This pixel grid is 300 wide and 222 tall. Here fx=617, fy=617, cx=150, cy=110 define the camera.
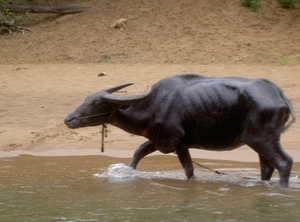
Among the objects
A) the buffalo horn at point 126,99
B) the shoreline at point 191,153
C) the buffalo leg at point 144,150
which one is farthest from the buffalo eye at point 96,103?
the shoreline at point 191,153

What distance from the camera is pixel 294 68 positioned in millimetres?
14641

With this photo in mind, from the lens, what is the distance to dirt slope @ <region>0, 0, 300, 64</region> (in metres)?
16.5

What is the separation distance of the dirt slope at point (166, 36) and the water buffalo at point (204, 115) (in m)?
7.98

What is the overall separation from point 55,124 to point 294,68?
6158mm

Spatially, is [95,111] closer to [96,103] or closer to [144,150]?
[96,103]

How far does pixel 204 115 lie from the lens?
773cm

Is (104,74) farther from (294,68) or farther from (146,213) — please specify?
(146,213)

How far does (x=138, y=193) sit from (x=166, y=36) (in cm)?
1133

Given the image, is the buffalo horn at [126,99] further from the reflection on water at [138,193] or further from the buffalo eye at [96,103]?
the reflection on water at [138,193]

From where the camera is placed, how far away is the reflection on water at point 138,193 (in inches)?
247

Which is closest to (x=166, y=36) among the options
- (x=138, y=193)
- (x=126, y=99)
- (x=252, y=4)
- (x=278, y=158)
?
(x=252, y=4)

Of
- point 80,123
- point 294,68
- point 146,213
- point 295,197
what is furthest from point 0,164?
point 294,68

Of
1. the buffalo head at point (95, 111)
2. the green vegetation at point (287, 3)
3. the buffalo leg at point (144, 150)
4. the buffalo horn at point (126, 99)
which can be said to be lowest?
the buffalo leg at point (144, 150)

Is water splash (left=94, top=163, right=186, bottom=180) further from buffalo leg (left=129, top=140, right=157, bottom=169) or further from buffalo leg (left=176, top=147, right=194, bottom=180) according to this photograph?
buffalo leg (left=176, top=147, right=194, bottom=180)
